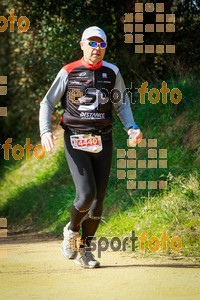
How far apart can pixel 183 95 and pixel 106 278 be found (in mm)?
5102

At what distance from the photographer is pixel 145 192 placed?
28.3 feet

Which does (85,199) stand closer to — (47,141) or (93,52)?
(47,141)

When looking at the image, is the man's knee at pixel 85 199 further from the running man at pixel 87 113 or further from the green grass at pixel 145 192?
the green grass at pixel 145 192

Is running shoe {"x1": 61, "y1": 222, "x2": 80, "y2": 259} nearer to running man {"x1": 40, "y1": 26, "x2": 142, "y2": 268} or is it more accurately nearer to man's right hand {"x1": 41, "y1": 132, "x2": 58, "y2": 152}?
running man {"x1": 40, "y1": 26, "x2": 142, "y2": 268}

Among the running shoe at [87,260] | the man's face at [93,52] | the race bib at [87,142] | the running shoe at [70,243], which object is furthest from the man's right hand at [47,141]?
the running shoe at [87,260]

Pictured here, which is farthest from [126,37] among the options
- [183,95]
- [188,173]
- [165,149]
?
[188,173]

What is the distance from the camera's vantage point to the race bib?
5793 mm

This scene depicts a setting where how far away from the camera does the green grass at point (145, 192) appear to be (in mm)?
7410

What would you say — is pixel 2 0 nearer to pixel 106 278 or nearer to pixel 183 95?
pixel 183 95

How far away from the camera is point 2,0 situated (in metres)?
14.8

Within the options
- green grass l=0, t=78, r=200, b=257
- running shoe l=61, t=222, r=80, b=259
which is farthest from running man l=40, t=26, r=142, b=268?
green grass l=0, t=78, r=200, b=257

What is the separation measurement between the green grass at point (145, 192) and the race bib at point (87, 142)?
1.91 meters

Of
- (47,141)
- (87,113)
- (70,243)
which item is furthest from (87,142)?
(70,243)

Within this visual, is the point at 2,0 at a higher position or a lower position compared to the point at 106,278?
higher
